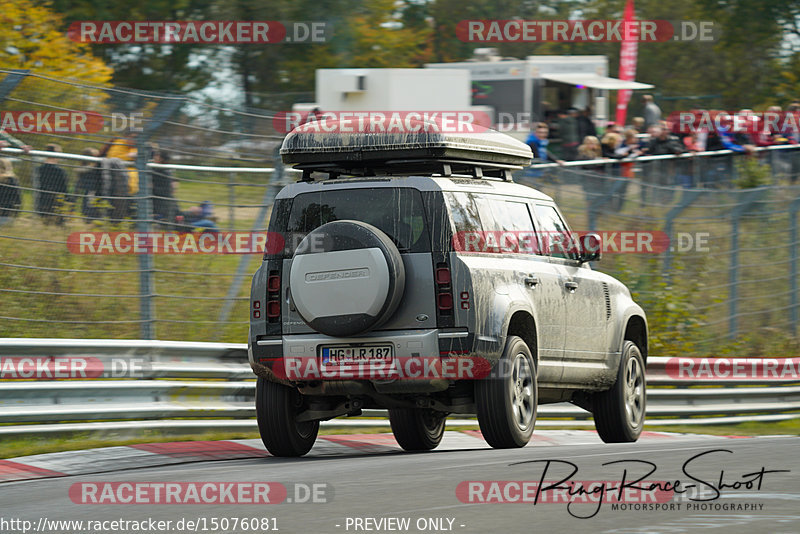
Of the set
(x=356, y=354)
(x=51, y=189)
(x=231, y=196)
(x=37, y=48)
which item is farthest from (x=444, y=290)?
(x=37, y=48)

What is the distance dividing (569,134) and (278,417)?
15675 mm

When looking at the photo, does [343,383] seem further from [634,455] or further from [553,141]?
[553,141]

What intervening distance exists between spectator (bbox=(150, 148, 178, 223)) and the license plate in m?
3.25

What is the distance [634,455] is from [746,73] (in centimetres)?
5224

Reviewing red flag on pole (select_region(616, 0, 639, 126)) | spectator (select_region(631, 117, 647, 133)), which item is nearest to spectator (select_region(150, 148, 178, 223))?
spectator (select_region(631, 117, 647, 133))

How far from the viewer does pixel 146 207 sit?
12.3 meters

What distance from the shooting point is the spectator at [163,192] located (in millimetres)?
12562

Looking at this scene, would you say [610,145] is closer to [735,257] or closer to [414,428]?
[735,257]

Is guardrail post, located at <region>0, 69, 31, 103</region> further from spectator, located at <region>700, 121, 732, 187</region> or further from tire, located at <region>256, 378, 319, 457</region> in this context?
spectator, located at <region>700, 121, 732, 187</region>

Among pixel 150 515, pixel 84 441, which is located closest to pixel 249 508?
pixel 150 515

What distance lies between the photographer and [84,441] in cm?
1094

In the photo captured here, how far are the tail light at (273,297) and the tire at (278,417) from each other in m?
0.54

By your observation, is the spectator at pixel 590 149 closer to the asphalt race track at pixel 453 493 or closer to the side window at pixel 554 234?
the side window at pixel 554 234

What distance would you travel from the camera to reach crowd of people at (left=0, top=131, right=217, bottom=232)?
38.5ft
